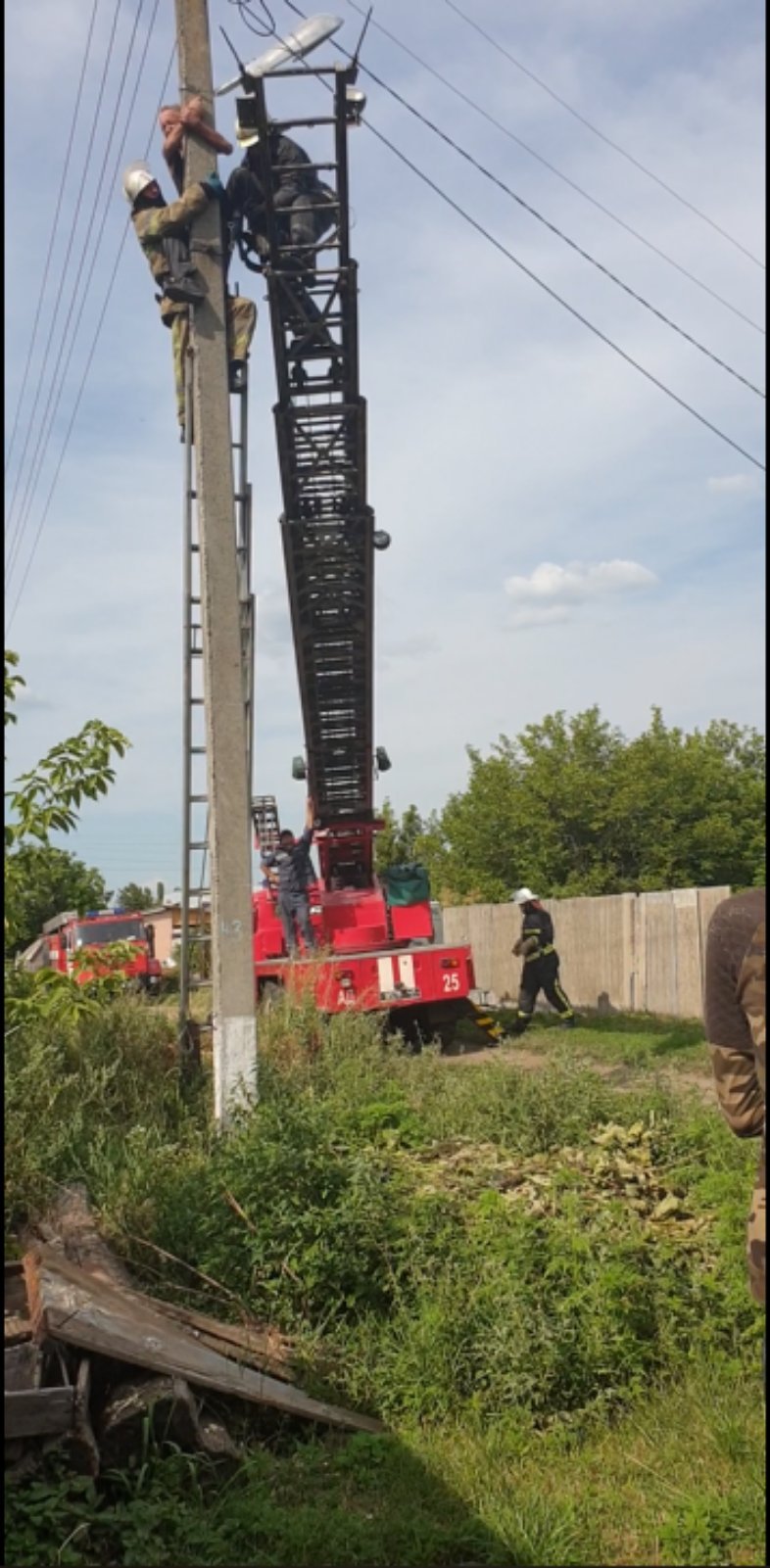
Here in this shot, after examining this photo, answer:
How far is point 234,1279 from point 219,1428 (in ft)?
4.21

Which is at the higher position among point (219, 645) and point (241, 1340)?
point (219, 645)

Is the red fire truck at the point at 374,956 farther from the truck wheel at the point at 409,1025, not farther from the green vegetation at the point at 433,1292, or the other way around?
the green vegetation at the point at 433,1292

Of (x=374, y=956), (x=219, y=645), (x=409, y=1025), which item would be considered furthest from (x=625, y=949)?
(x=219, y=645)

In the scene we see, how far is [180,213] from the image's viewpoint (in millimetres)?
9562

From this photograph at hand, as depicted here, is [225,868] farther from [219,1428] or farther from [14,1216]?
[219,1428]

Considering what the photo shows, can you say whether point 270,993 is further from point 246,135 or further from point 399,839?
point 399,839

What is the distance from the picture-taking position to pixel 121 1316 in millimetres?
5488

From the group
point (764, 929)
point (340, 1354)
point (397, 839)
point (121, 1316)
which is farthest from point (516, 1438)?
point (397, 839)

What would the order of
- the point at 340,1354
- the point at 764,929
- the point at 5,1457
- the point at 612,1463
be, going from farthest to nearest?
the point at 340,1354
the point at 612,1463
the point at 5,1457
the point at 764,929

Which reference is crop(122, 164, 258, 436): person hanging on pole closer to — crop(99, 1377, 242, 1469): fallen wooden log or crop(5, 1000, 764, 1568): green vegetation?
crop(5, 1000, 764, 1568): green vegetation

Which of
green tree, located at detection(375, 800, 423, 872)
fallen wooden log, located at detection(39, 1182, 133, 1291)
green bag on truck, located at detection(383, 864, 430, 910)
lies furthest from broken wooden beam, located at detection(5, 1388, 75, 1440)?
green tree, located at detection(375, 800, 423, 872)

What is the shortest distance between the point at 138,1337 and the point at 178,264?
723cm

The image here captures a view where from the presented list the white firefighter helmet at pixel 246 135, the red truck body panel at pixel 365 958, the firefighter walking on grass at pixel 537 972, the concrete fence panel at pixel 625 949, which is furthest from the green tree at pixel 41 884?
the concrete fence panel at pixel 625 949

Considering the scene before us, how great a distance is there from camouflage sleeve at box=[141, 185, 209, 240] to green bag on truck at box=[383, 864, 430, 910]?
23.6 feet
